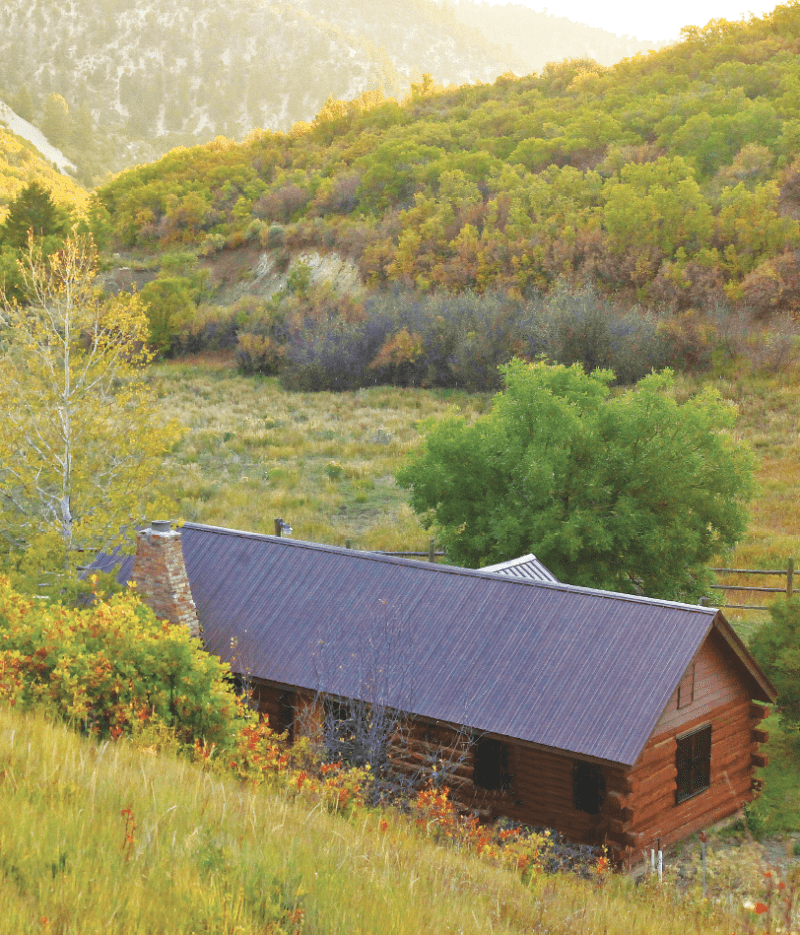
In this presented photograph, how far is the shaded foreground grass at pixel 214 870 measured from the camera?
14.8 feet

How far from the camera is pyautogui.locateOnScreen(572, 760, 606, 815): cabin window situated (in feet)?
45.5

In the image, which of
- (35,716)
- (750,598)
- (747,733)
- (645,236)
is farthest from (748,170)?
(35,716)

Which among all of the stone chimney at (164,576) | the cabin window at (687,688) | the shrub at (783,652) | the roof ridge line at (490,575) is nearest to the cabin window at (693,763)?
the cabin window at (687,688)

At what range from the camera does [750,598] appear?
27.6 metres

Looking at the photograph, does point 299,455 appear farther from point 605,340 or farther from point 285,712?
point 285,712

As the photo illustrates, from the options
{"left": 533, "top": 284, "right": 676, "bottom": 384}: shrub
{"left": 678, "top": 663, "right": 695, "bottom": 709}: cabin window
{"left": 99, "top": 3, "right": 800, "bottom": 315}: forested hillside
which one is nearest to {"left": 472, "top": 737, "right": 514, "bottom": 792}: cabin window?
{"left": 678, "top": 663, "right": 695, "bottom": 709}: cabin window

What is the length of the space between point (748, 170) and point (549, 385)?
39.9 meters

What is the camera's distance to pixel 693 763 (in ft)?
50.1

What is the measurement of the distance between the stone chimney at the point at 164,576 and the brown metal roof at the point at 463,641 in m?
0.78

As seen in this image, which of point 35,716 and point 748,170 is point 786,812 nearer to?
point 35,716

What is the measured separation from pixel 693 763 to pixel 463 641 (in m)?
4.15

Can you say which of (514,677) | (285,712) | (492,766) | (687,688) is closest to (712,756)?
(687,688)

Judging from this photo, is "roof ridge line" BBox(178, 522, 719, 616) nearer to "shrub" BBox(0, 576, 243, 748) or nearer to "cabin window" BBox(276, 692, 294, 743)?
"cabin window" BBox(276, 692, 294, 743)

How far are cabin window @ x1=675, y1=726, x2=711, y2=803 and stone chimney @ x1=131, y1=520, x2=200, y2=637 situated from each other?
8.06 metres
